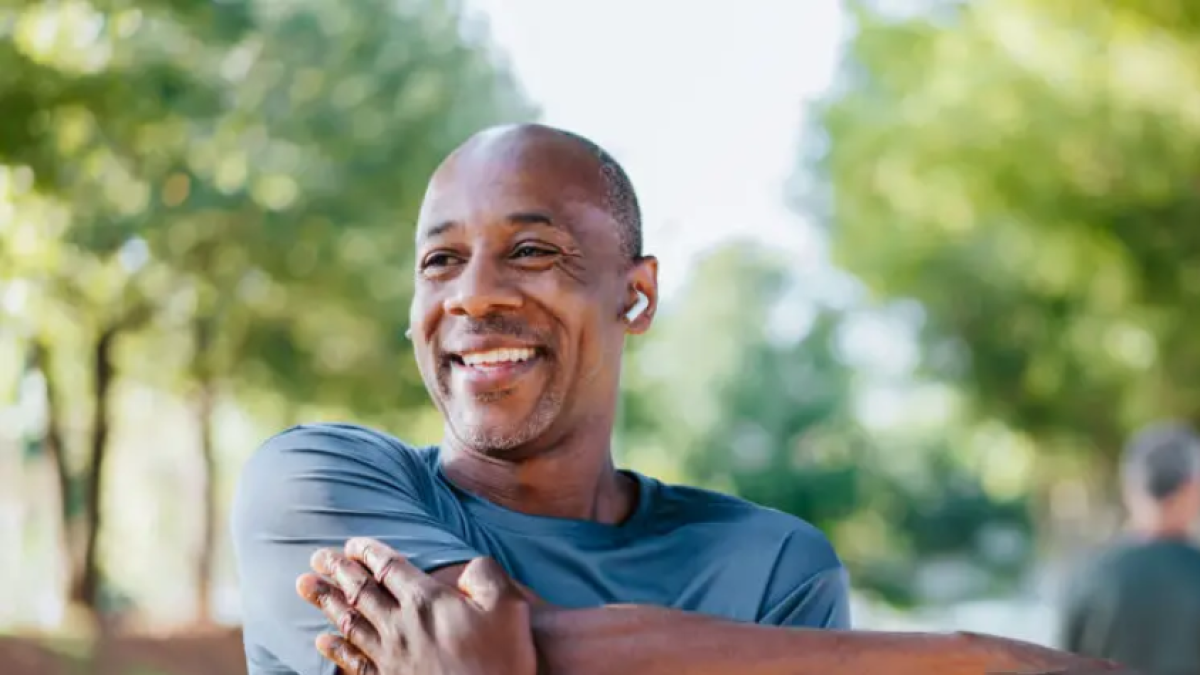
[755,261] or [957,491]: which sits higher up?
[755,261]

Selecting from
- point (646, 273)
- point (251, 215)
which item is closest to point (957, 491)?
point (251, 215)

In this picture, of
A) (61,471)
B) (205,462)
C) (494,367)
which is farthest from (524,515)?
(205,462)

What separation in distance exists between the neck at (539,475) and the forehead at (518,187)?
0.25m

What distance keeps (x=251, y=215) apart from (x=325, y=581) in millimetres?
11072

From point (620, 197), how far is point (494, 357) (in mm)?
269

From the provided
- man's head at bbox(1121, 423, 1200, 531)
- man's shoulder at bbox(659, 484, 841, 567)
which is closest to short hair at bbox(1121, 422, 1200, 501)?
man's head at bbox(1121, 423, 1200, 531)

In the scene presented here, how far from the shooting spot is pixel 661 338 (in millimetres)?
26328

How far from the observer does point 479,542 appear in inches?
67.6

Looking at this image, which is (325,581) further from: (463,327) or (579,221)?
(579,221)

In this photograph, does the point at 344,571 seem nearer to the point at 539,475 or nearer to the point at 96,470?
the point at 539,475

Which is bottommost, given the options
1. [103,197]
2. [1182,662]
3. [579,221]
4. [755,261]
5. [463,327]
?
[1182,662]

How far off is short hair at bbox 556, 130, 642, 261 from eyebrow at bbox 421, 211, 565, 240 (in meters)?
0.10

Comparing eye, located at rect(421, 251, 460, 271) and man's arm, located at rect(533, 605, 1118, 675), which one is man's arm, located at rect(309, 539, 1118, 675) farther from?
eye, located at rect(421, 251, 460, 271)

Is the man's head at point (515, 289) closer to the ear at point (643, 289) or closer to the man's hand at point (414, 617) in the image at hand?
the ear at point (643, 289)
